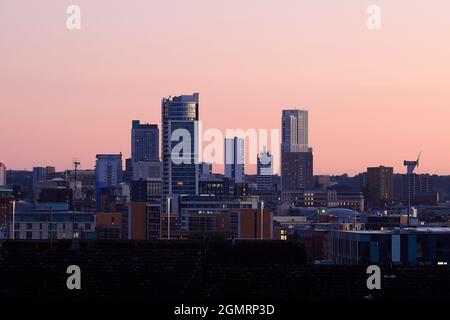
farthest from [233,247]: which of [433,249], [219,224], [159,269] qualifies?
[219,224]

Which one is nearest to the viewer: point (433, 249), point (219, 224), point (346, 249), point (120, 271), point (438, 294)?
point (438, 294)

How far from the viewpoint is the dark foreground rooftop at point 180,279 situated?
135 ft

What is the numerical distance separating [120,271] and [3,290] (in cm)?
363

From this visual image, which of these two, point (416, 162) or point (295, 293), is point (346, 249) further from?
point (295, 293)

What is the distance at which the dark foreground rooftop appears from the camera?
135 ft

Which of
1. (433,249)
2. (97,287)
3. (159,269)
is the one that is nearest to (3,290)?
(97,287)

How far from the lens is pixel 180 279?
44.8 meters

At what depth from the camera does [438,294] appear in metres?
40.8
